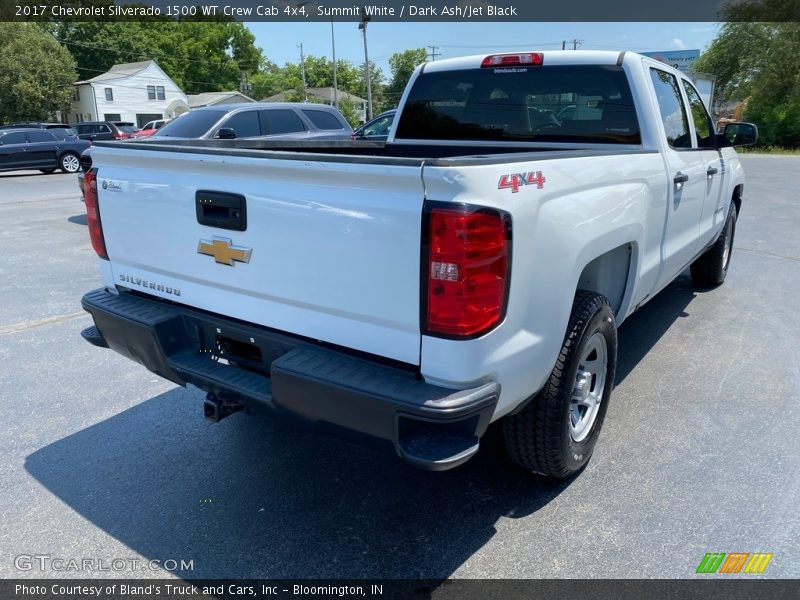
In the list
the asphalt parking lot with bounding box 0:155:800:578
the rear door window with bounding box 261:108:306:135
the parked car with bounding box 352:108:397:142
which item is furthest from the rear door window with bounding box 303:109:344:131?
the asphalt parking lot with bounding box 0:155:800:578

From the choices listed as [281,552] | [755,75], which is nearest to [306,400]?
[281,552]

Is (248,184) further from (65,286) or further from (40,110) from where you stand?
(40,110)

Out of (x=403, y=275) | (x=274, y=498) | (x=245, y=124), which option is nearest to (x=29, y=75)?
(x=245, y=124)

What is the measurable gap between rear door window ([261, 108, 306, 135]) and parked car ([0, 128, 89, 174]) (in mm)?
13072

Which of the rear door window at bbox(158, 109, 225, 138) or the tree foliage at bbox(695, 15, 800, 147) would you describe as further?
the tree foliage at bbox(695, 15, 800, 147)

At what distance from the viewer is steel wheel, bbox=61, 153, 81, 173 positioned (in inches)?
832

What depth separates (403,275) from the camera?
6.93 ft

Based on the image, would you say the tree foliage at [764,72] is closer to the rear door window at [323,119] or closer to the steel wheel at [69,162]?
the rear door window at [323,119]

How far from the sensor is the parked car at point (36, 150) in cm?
2011

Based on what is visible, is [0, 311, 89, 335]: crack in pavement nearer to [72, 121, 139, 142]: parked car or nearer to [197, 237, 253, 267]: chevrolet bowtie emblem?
[197, 237, 253, 267]: chevrolet bowtie emblem

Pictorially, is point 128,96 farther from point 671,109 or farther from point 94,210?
point 671,109

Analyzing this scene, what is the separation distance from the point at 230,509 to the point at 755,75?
52762 mm

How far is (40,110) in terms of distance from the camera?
1978 inches

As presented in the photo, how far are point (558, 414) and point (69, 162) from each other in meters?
23.0
